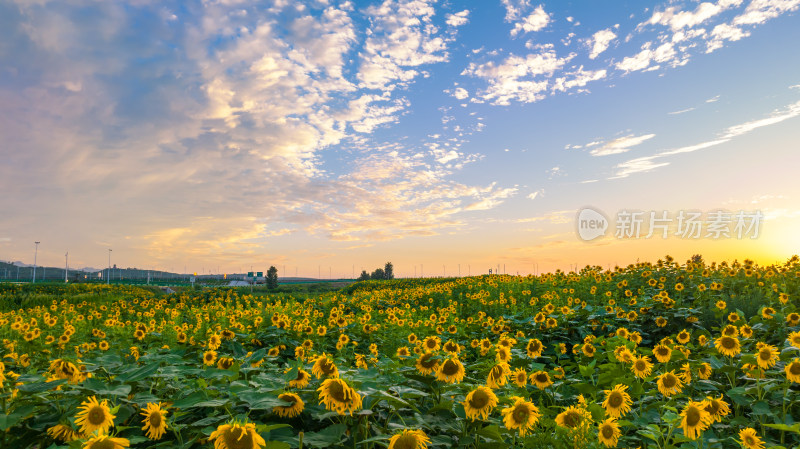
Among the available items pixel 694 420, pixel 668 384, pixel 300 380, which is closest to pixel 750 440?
pixel 694 420

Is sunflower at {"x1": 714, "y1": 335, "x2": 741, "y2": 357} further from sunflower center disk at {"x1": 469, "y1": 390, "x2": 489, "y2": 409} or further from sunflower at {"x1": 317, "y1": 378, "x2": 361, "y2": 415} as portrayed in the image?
sunflower at {"x1": 317, "y1": 378, "x2": 361, "y2": 415}

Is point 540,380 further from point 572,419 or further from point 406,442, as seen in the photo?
point 406,442

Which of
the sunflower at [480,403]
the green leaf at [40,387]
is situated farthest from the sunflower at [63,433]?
the sunflower at [480,403]

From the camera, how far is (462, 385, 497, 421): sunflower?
101 inches

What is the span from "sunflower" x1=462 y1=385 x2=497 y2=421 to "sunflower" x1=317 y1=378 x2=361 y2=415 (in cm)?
69

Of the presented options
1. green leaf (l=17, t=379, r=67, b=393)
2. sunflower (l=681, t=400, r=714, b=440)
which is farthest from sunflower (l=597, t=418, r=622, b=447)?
green leaf (l=17, t=379, r=67, b=393)

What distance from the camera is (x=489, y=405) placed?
258 cm

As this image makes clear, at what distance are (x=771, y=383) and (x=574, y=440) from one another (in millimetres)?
2788

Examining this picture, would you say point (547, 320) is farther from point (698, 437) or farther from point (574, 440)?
point (574, 440)

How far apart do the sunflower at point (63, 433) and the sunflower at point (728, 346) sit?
584cm

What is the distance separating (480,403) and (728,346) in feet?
12.8

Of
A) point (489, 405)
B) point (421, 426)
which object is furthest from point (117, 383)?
point (489, 405)

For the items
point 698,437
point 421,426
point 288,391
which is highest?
point 288,391

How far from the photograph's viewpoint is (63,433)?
8.41ft
